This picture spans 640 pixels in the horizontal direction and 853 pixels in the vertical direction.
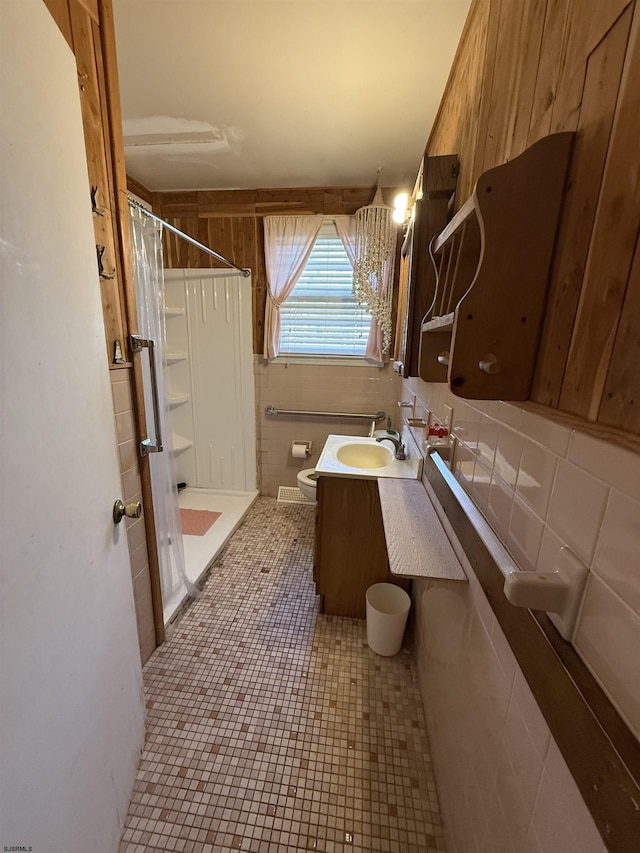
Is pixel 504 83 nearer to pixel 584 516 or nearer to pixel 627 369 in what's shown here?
pixel 627 369

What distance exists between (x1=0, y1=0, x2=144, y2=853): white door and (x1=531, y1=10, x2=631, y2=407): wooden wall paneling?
3.12ft

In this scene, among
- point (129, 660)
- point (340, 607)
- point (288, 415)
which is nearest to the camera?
point (129, 660)

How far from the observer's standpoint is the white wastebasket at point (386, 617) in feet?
4.91

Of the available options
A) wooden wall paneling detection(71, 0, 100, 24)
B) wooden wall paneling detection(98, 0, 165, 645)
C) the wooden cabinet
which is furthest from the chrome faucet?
wooden wall paneling detection(71, 0, 100, 24)

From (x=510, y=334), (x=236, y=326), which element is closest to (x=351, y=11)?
(x=510, y=334)

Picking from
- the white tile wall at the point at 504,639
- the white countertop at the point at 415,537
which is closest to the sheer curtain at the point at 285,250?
the white countertop at the point at 415,537

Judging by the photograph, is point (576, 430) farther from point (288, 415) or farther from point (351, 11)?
point (288, 415)

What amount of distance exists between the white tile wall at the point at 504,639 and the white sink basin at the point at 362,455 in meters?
1.04

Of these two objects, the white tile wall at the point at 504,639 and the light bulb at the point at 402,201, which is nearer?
the white tile wall at the point at 504,639

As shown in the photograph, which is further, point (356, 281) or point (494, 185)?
point (356, 281)

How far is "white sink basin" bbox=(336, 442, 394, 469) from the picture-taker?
209 centimetres

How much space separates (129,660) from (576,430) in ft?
4.49

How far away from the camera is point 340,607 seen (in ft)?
5.83

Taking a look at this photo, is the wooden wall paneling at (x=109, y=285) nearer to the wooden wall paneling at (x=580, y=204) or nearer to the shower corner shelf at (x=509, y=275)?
the shower corner shelf at (x=509, y=275)
